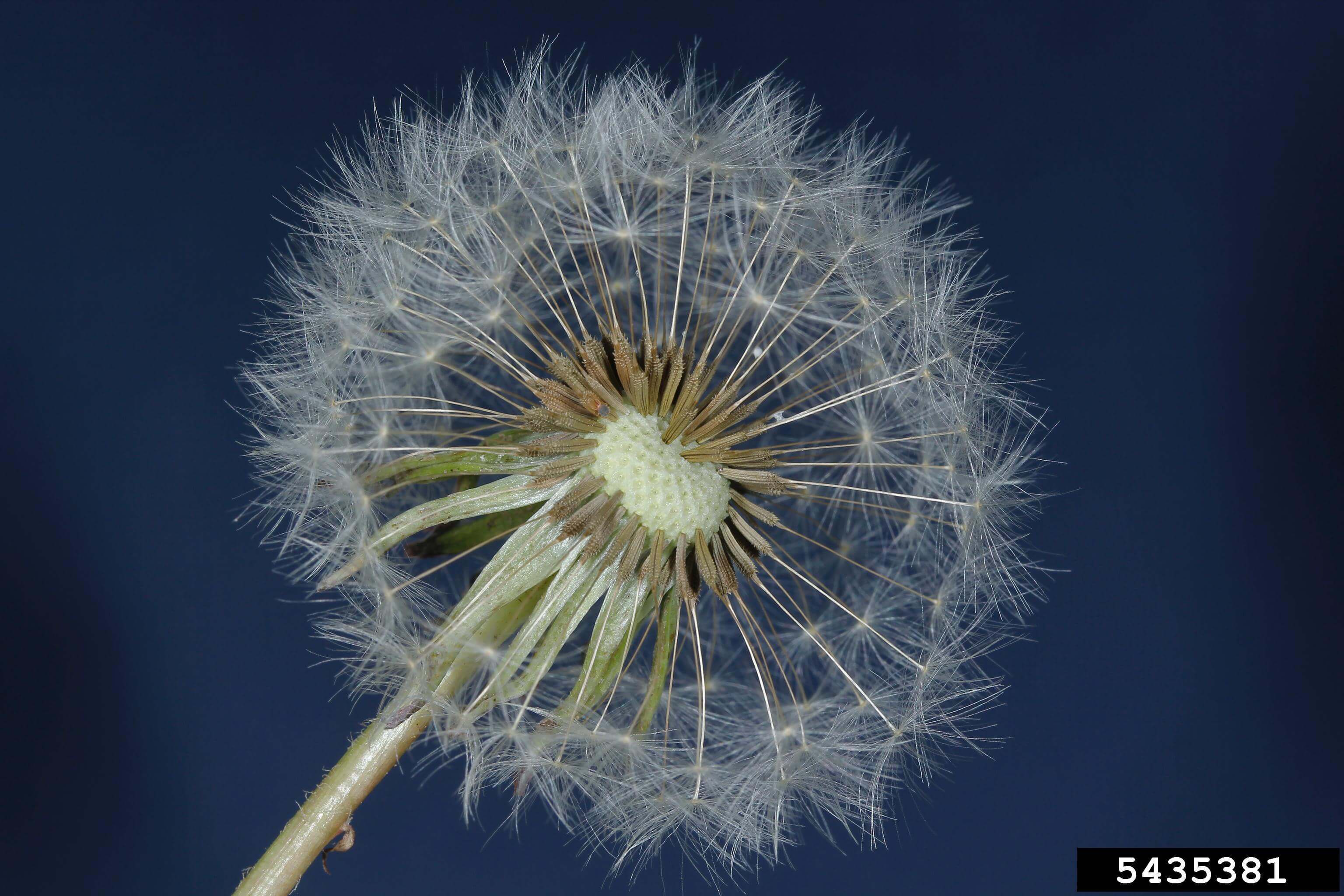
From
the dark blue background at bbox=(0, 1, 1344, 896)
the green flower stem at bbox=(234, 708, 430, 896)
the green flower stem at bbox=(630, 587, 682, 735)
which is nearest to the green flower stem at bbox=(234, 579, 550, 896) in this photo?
the green flower stem at bbox=(234, 708, 430, 896)

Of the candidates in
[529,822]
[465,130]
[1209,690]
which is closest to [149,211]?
[465,130]

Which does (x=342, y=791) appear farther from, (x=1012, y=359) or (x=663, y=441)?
(x=1012, y=359)

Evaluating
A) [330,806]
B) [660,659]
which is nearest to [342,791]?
[330,806]

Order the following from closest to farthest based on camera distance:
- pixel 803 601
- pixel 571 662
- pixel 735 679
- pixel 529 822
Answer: pixel 571 662
pixel 803 601
pixel 735 679
pixel 529 822

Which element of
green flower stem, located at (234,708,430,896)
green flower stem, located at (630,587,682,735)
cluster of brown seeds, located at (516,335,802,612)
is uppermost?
cluster of brown seeds, located at (516,335,802,612)

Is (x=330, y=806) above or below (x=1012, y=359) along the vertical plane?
below

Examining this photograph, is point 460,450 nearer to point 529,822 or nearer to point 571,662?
point 571,662

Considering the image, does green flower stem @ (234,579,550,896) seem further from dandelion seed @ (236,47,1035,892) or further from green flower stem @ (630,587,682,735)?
green flower stem @ (630,587,682,735)
